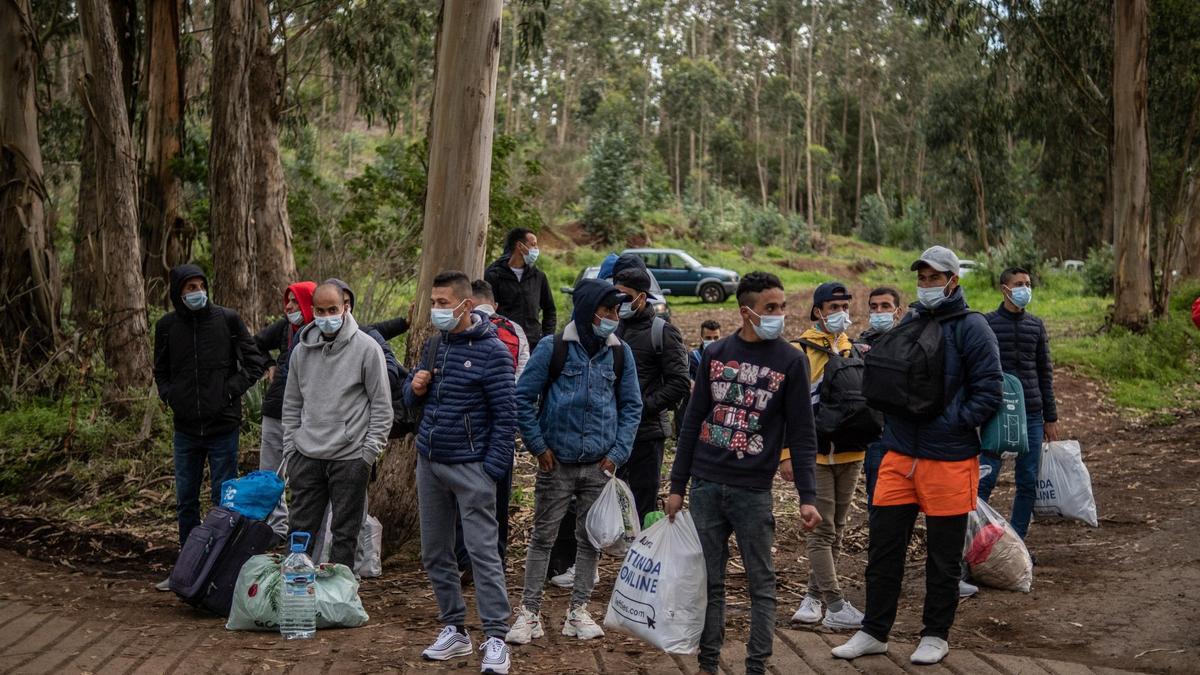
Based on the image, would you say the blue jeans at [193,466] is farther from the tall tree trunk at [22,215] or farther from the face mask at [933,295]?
the tall tree trunk at [22,215]

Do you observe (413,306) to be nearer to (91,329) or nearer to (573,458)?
(573,458)

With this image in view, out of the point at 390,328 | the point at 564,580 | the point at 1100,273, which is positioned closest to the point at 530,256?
the point at 390,328

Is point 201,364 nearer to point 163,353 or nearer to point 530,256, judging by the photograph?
point 163,353

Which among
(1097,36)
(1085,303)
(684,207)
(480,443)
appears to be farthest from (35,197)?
(684,207)

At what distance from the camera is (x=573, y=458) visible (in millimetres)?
6176

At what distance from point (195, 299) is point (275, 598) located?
215 cm

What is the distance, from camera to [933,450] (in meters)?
5.89

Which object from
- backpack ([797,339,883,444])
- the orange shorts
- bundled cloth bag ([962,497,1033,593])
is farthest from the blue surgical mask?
bundled cloth bag ([962,497,1033,593])

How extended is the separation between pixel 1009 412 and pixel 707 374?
7.13 feet

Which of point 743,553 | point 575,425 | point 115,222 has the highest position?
point 115,222

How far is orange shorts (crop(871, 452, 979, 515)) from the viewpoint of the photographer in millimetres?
5887

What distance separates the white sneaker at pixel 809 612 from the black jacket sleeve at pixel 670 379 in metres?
1.36

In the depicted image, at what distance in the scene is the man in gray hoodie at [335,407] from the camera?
6.56 m

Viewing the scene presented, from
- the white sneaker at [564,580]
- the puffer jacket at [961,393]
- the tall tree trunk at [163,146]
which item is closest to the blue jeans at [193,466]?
the white sneaker at [564,580]
